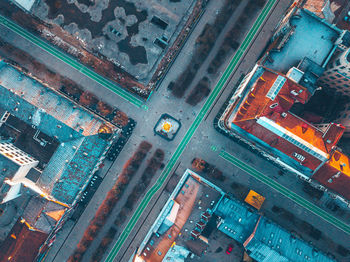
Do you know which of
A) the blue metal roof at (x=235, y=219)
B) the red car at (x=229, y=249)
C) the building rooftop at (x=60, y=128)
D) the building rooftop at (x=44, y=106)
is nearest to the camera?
the building rooftop at (x=44, y=106)

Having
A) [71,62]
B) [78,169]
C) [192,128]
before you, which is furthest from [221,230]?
[71,62]

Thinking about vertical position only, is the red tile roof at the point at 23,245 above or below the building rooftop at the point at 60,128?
below

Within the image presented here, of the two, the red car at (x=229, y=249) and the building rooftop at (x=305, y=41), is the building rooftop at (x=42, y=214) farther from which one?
the building rooftop at (x=305, y=41)

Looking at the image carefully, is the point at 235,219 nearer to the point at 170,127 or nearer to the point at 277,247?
the point at 277,247

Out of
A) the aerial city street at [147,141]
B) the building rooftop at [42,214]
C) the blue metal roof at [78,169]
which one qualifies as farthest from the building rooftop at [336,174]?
the building rooftop at [42,214]

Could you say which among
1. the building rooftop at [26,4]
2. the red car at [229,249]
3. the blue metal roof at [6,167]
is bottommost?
the blue metal roof at [6,167]

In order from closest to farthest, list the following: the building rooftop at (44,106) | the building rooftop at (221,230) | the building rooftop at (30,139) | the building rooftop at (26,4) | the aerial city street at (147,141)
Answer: the building rooftop at (44,106) → the aerial city street at (147,141) → the building rooftop at (221,230) → the building rooftop at (26,4) → the building rooftop at (30,139)

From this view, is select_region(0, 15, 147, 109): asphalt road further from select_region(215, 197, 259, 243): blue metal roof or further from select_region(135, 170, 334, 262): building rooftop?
select_region(215, 197, 259, 243): blue metal roof
